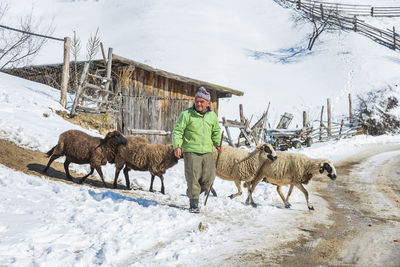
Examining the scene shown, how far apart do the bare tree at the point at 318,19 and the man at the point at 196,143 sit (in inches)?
1647

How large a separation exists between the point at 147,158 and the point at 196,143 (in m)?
2.80

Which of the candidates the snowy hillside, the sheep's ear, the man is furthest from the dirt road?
the snowy hillside

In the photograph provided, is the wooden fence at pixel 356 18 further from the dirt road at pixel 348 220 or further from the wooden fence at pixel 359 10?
the dirt road at pixel 348 220

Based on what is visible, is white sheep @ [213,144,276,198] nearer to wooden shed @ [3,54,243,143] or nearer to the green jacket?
the green jacket

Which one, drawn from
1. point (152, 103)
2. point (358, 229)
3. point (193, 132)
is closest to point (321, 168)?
point (358, 229)

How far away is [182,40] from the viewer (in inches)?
1866

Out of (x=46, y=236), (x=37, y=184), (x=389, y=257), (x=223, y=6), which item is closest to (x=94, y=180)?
(x=37, y=184)

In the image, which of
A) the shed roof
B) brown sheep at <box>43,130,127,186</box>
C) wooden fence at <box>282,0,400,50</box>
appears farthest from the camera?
wooden fence at <box>282,0,400,50</box>

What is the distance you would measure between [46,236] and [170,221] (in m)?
1.57

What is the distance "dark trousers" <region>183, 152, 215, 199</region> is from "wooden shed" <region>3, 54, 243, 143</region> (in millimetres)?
7703

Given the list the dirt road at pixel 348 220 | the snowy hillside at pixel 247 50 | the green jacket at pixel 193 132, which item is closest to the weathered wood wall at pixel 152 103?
the dirt road at pixel 348 220

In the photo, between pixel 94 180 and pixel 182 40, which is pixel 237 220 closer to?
pixel 94 180

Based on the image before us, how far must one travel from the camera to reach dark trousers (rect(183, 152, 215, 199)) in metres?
5.41

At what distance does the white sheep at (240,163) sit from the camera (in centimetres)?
737
